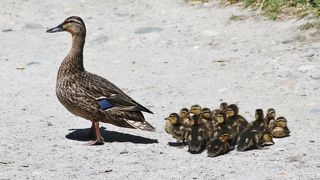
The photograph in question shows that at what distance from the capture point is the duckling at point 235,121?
906 centimetres

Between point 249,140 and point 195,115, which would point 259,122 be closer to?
point 249,140

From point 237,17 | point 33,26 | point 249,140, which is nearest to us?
point 249,140

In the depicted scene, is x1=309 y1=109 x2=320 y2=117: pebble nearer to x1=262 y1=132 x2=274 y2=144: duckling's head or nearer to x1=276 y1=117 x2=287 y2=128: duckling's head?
x1=276 y1=117 x2=287 y2=128: duckling's head

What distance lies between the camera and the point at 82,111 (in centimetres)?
940

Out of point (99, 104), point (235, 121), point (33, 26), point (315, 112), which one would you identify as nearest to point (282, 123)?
point (235, 121)

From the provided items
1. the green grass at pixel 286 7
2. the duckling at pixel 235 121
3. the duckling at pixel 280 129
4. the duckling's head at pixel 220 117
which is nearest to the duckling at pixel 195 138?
the duckling's head at pixel 220 117

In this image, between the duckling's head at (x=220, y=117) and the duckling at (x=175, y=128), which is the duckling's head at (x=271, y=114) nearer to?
the duckling's head at (x=220, y=117)

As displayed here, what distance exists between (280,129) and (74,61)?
2495mm

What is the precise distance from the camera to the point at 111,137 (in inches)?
384

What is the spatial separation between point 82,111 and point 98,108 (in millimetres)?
184

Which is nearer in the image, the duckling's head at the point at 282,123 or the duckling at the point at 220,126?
the duckling at the point at 220,126

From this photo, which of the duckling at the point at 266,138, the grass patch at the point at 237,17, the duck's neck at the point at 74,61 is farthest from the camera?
the grass patch at the point at 237,17

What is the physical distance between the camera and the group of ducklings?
8.76m

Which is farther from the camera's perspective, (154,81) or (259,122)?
(154,81)
